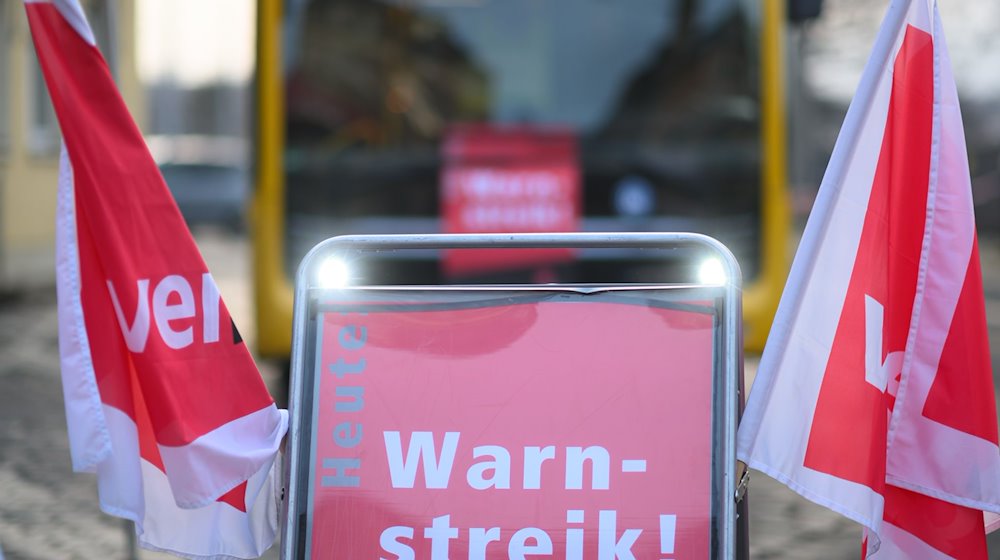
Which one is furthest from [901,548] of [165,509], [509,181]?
[509,181]

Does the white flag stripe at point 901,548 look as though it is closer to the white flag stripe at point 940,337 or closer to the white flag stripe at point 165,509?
the white flag stripe at point 940,337

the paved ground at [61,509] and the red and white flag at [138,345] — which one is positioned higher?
the red and white flag at [138,345]

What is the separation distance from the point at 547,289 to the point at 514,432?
37cm

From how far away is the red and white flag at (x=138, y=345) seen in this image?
140 inches

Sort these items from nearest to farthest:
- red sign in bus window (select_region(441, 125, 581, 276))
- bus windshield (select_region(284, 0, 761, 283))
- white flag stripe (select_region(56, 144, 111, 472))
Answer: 1. white flag stripe (select_region(56, 144, 111, 472))
2. red sign in bus window (select_region(441, 125, 581, 276))
3. bus windshield (select_region(284, 0, 761, 283))

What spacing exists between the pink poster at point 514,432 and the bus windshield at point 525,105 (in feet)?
15.9

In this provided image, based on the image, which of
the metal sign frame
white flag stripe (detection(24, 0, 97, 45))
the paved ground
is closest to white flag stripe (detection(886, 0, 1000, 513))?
the metal sign frame

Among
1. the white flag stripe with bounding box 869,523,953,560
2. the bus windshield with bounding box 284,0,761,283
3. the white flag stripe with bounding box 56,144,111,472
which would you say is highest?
the bus windshield with bounding box 284,0,761,283

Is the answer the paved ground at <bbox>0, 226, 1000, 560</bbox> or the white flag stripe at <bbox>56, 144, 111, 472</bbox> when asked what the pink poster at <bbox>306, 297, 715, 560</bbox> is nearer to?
the white flag stripe at <bbox>56, 144, 111, 472</bbox>

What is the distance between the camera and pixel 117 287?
11.7ft

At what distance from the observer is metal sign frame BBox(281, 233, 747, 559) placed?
3.59m

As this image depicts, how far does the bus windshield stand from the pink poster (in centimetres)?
484

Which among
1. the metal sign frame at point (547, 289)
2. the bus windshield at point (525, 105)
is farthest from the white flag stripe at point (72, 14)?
the bus windshield at point (525, 105)

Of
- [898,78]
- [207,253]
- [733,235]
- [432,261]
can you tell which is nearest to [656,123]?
[733,235]
